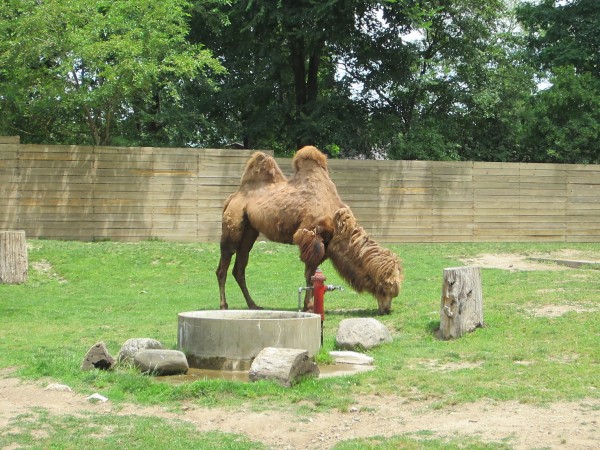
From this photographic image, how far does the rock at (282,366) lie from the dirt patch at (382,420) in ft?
2.23

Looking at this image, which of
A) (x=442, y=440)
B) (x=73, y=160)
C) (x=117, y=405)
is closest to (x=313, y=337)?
(x=117, y=405)

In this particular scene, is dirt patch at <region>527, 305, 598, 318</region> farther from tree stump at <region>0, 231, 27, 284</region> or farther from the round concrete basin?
tree stump at <region>0, 231, 27, 284</region>

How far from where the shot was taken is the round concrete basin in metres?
8.73

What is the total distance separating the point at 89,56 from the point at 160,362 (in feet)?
42.8

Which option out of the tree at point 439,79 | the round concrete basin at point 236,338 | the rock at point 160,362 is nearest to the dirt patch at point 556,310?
the round concrete basin at point 236,338

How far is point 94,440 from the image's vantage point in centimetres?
634

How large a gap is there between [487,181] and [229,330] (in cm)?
1567

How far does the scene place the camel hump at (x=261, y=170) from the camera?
12492mm

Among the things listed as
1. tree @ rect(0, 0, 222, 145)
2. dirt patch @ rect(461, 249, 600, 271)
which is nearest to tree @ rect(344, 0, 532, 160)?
tree @ rect(0, 0, 222, 145)

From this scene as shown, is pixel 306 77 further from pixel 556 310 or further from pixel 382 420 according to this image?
pixel 382 420

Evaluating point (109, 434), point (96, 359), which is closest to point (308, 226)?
point (96, 359)

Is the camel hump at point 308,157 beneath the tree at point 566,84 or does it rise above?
beneath

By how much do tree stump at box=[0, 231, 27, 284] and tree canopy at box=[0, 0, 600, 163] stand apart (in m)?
5.50

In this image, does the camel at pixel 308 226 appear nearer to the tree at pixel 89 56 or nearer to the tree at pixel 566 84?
the tree at pixel 89 56
